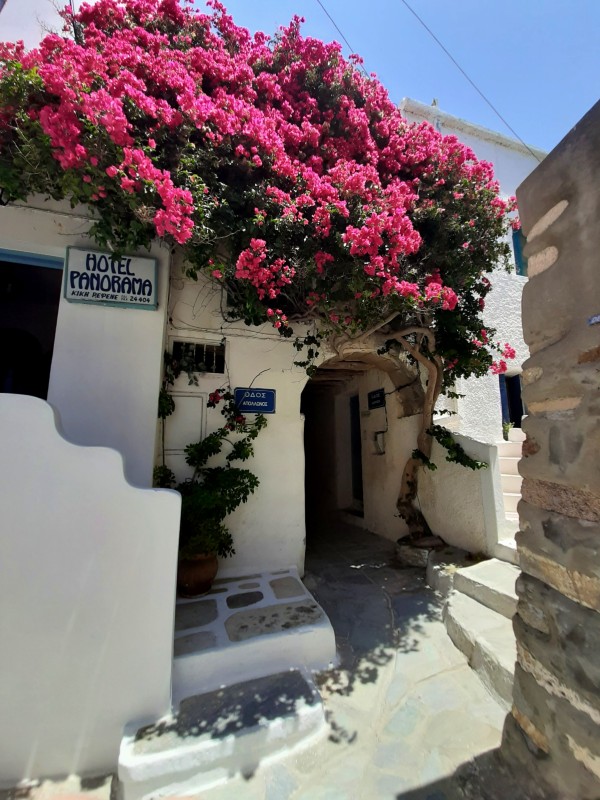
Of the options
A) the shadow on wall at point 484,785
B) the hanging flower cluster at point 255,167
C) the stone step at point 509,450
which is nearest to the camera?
the shadow on wall at point 484,785

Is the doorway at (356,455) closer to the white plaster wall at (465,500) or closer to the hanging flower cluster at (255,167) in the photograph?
the white plaster wall at (465,500)

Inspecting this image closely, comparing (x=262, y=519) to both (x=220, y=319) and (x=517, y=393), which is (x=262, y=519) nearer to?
(x=220, y=319)

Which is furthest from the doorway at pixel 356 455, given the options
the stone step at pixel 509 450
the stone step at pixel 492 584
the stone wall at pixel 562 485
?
the stone wall at pixel 562 485

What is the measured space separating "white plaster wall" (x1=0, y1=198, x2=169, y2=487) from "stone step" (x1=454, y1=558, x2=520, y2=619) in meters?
3.67

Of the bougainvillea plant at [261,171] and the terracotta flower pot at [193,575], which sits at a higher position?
the bougainvillea plant at [261,171]

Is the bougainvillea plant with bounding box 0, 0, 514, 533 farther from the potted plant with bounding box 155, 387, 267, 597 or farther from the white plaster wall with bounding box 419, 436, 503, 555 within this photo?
the potted plant with bounding box 155, 387, 267, 597

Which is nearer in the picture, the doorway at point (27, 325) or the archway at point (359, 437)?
the doorway at point (27, 325)

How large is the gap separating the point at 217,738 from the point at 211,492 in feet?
6.46

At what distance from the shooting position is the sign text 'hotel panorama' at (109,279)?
12.6 ft

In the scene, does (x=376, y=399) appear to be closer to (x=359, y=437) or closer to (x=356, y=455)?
(x=359, y=437)

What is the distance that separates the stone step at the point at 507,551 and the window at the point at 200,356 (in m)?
4.14

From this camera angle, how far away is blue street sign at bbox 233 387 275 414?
15.3ft

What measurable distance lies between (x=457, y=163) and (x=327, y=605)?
19.4ft

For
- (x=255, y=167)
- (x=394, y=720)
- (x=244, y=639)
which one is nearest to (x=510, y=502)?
(x=394, y=720)
